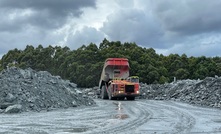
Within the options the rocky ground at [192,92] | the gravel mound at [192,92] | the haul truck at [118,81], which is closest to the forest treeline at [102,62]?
the rocky ground at [192,92]

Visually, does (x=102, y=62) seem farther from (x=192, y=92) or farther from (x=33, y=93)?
(x=33, y=93)

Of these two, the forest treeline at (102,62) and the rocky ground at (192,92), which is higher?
the forest treeline at (102,62)

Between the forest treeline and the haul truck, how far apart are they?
2171 cm

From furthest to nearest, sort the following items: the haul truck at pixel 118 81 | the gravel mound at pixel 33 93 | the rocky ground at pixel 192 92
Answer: the haul truck at pixel 118 81 < the rocky ground at pixel 192 92 < the gravel mound at pixel 33 93

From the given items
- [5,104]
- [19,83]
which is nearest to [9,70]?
[19,83]

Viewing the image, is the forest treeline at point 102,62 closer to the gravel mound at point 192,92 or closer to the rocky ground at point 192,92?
the rocky ground at point 192,92

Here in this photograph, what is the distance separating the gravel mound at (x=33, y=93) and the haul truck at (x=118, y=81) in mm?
4873

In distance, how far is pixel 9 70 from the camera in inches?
1152

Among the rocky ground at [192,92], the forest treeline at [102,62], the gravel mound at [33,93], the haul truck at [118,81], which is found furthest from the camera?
the forest treeline at [102,62]

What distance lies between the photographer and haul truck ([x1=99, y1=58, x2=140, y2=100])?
34.7 metres

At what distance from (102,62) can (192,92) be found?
27.4 m

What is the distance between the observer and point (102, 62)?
200 ft

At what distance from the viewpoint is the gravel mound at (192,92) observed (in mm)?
30047

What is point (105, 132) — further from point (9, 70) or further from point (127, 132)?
point (9, 70)
